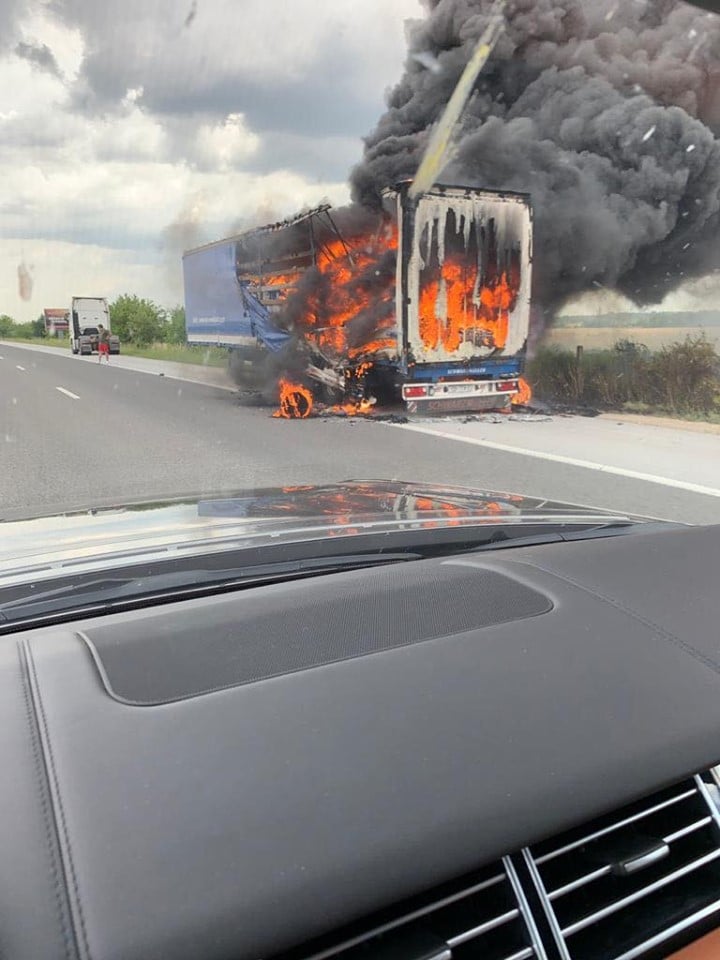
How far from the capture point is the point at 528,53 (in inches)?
685

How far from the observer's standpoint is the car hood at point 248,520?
2.11 meters

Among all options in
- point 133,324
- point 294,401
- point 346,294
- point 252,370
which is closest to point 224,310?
point 252,370

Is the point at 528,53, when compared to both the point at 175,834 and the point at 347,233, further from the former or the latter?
the point at 175,834

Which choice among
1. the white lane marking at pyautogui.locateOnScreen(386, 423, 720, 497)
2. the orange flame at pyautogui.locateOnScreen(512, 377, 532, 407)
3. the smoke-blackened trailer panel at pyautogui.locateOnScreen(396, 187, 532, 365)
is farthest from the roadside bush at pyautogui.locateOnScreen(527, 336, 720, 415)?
the white lane marking at pyautogui.locateOnScreen(386, 423, 720, 497)

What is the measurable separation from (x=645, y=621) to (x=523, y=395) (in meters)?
10.4

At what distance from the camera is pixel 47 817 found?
1.13 metres

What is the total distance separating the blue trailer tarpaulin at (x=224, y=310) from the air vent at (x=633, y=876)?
963 centimetres

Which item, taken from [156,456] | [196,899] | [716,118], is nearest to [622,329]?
[716,118]

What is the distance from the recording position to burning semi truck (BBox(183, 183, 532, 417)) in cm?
1056

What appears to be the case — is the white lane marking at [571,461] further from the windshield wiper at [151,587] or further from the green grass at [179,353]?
the windshield wiper at [151,587]

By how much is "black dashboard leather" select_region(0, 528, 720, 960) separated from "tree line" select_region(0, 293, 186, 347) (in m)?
4.90

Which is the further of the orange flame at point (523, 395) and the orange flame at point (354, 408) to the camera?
the orange flame at point (523, 395)

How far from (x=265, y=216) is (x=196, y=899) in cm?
1005

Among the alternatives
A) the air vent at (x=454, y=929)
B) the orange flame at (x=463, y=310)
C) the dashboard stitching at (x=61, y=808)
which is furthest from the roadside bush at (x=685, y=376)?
the dashboard stitching at (x=61, y=808)
